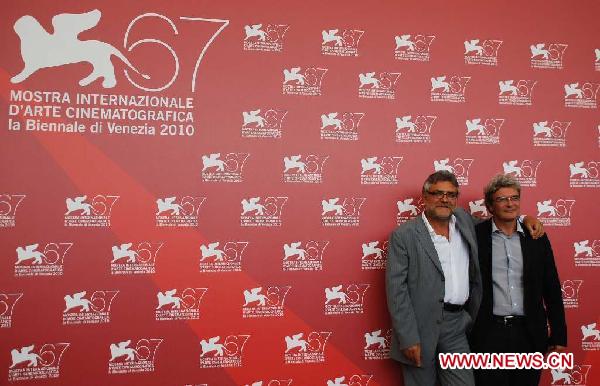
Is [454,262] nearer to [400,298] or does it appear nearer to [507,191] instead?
[400,298]

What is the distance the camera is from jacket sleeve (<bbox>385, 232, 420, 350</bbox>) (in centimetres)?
264

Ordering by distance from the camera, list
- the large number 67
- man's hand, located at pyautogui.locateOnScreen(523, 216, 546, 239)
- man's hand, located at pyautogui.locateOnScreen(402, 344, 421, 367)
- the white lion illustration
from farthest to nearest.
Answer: the large number 67
the white lion illustration
man's hand, located at pyautogui.locateOnScreen(523, 216, 546, 239)
man's hand, located at pyautogui.locateOnScreen(402, 344, 421, 367)

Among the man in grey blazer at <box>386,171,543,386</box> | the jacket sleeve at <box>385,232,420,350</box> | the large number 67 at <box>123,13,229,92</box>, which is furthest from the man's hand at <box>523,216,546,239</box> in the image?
the large number 67 at <box>123,13,229,92</box>

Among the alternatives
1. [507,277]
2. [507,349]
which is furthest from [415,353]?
[507,277]

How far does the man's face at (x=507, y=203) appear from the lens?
271 centimetres

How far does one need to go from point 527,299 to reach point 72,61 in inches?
120

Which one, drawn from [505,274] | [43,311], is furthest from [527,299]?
[43,311]

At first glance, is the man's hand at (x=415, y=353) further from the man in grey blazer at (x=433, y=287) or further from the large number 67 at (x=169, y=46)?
the large number 67 at (x=169, y=46)

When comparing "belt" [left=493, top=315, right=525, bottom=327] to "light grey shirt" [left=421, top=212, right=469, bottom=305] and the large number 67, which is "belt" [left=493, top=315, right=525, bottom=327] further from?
the large number 67

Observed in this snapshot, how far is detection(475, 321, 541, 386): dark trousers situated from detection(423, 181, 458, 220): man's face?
0.69 m

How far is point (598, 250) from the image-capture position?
3.33 meters

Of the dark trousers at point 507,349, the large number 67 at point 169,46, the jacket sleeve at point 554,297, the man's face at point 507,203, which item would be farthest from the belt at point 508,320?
the large number 67 at point 169,46

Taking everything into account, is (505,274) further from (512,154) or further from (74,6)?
(74,6)

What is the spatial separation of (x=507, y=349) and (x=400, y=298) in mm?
665
